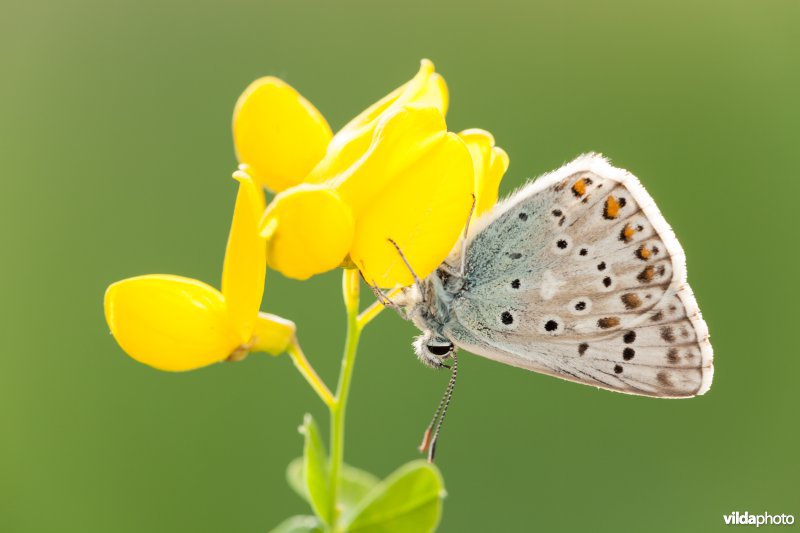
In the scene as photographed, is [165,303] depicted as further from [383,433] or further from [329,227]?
[383,433]

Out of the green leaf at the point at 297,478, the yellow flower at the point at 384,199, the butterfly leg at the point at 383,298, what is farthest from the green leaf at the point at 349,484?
the yellow flower at the point at 384,199

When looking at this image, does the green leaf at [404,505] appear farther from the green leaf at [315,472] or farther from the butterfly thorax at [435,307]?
the butterfly thorax at [435,307]

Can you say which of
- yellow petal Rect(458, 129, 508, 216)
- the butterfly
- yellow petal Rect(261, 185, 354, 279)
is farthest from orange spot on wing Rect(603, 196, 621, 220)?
yellow petal Rect(261, 185, 354, 279)

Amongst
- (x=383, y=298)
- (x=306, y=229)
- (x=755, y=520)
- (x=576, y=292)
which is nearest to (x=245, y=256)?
(x=306, y=229)

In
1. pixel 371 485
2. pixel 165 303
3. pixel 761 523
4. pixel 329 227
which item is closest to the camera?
pixel 329 227

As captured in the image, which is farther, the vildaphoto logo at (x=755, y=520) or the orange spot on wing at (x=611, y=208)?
the vildaphoto logo at (x=755, y=520)

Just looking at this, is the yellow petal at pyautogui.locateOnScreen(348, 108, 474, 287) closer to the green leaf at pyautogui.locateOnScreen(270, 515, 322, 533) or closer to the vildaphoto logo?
the green leaf at pyautogui.locateOnScreen(270, 515, 322, 533)

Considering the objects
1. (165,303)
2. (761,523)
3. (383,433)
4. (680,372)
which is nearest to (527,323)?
(680,372)

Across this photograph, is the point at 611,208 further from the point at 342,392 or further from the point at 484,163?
the point at 342,392
